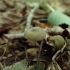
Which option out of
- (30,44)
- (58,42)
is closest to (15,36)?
(30,44)

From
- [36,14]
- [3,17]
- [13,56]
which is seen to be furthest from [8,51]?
[36,14]

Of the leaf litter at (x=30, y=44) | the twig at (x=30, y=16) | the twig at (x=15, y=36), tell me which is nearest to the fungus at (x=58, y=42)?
the leaf litter at (x=30, y=44)

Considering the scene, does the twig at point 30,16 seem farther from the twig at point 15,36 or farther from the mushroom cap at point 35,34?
the mushroom cap at point 35,34

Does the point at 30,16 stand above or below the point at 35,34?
below

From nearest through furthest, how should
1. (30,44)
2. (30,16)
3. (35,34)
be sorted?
(35,34), (30,44), (30,16)

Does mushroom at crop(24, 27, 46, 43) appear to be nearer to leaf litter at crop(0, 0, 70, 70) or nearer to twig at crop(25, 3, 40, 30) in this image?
leaf litter at crop(0, 0, 70, 70)

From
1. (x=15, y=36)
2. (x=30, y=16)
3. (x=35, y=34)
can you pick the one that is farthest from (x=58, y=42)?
(x=30, y=16)

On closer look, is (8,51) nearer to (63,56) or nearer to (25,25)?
(63,56)

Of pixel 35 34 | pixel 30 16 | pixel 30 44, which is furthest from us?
pixel 30 16

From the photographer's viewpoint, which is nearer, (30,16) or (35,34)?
(35,34)

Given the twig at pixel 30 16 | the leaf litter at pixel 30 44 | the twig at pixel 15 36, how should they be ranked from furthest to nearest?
the twig at pixel 30 16 → the twig at pixel 15 36 → the leaf litter at pixel 30 44

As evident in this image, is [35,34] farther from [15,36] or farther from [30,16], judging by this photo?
[30,16]
